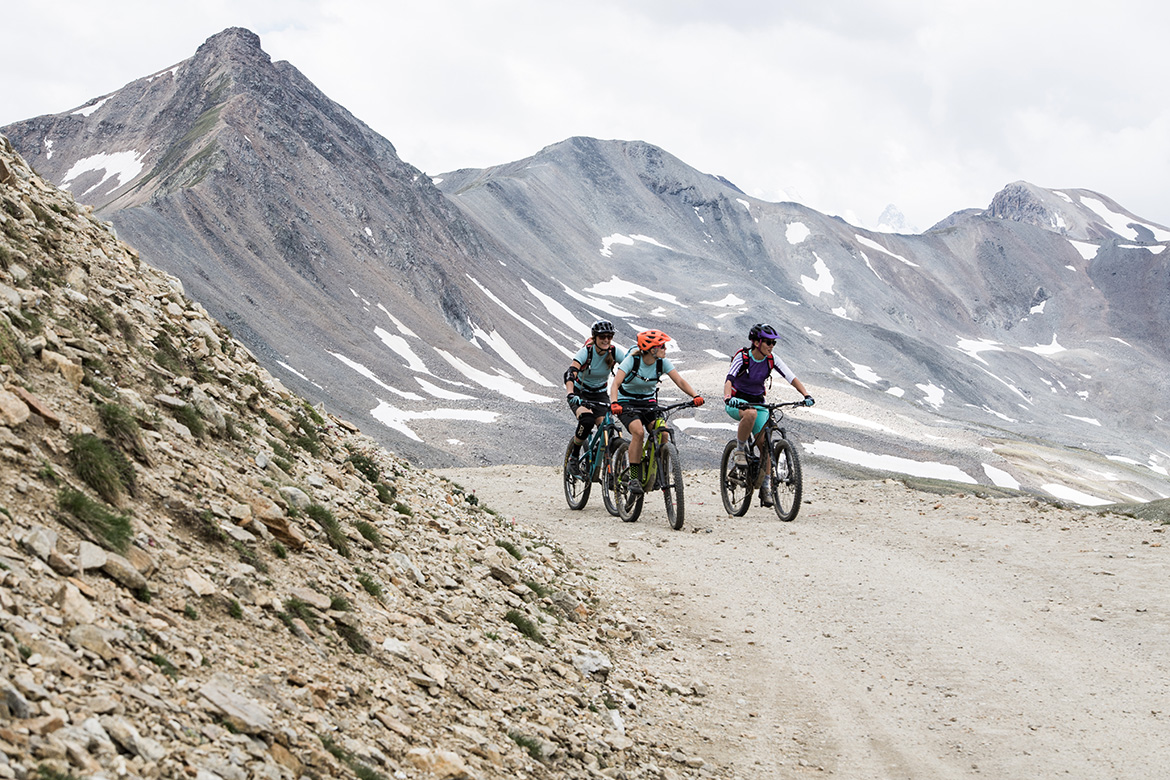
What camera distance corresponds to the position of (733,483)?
16703 millimetres

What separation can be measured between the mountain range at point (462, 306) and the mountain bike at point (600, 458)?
3083 cm

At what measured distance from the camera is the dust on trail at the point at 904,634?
23.1 ft

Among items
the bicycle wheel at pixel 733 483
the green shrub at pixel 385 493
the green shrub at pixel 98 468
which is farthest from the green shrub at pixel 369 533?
the bicycle wheel at pixel 733 483

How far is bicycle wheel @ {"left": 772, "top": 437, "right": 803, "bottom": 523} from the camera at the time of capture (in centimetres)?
1560

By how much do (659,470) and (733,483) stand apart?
2.19 metres

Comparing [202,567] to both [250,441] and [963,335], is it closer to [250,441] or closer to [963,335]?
[250,441]

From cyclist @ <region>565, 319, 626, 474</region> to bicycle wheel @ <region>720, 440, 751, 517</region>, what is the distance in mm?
2434

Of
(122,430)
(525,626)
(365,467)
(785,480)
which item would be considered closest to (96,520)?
(122,430)

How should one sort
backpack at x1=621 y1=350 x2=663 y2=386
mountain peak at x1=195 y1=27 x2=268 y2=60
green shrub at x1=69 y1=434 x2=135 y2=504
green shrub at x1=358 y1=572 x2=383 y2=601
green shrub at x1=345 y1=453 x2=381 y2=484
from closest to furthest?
green shrub at x1=69 y1=434 x2=135 y2=504 → green shrub at x1=358 y1=572 x2=383 y2=601 → green shrub at x1=345 y1=453 x2=381 y2=484 → backpack at x1=621 y1=350 x2=663 y2=386 → mountain peak at x1=195 y1=27 x2=268 y2=60

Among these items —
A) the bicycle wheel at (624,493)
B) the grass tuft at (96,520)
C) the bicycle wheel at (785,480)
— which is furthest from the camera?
the bicycle wheel at (785,480)

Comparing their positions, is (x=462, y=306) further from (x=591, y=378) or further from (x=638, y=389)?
(x=638, y=389)

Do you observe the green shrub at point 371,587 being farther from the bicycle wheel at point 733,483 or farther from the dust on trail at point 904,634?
the bicycle wheel at point 733,483

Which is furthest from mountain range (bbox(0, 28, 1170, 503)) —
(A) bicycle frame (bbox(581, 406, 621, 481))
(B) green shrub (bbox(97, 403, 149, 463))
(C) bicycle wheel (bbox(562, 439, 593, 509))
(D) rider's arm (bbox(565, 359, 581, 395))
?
(B) green shrub (bbox(97, 403, 149, 463))

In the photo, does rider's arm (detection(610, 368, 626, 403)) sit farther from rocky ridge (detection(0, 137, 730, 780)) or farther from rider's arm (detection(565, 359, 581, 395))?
rocky ridge (detection(0, 137, 730, 780))
